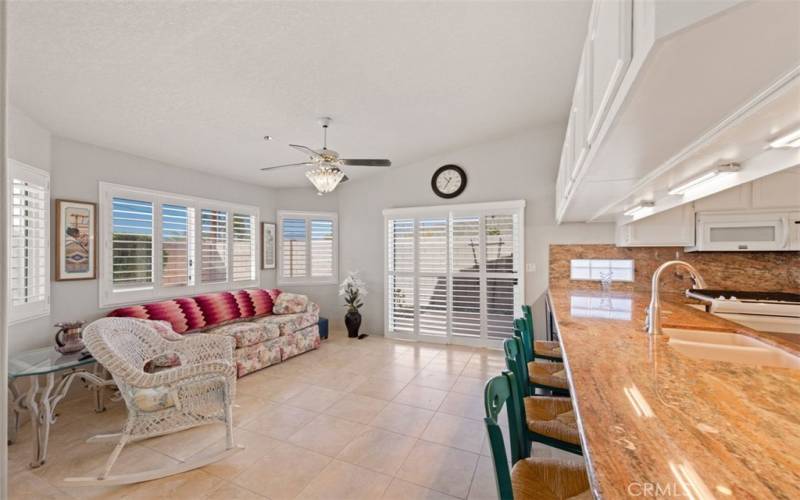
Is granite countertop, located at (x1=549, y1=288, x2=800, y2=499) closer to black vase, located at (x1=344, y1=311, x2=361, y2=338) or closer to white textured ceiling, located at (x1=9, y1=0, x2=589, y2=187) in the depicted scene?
white textured ceiling, located at (x1=9, y1=0, x2=589, y2=187)

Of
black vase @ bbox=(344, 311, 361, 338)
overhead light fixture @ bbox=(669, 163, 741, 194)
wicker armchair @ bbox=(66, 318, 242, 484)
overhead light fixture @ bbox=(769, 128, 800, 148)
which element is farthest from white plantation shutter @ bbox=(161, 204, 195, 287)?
overhead light fixture @ bbox=(769, 128, 800, 148)

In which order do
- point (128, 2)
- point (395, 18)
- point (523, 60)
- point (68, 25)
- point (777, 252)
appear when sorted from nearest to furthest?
1. point (128, 2)
2. point (68, 25)
3. point (395, 18)
4. point (523, 60)
5. point (777, 252)

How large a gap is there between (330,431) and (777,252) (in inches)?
170

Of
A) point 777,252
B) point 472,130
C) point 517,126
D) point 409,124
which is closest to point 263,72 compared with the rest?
point 409,124

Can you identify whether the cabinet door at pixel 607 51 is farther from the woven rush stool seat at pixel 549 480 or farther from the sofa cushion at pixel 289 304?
the sofa cushion at pixel 289 304

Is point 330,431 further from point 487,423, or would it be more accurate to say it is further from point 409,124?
point 409,124

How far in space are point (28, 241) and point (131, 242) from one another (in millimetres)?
961

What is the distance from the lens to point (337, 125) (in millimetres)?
3326

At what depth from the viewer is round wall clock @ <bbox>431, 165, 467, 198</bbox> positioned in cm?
469

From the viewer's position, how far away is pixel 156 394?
6.89ft

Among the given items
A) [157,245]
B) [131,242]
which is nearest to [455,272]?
[157,245]

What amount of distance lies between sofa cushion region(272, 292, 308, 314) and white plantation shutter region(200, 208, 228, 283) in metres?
0.88

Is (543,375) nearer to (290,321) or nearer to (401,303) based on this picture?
(401,303)

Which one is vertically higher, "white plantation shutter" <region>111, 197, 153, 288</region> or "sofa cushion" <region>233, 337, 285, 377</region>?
"white plantation shutter" <region>111, 197, 153, 288</region>
